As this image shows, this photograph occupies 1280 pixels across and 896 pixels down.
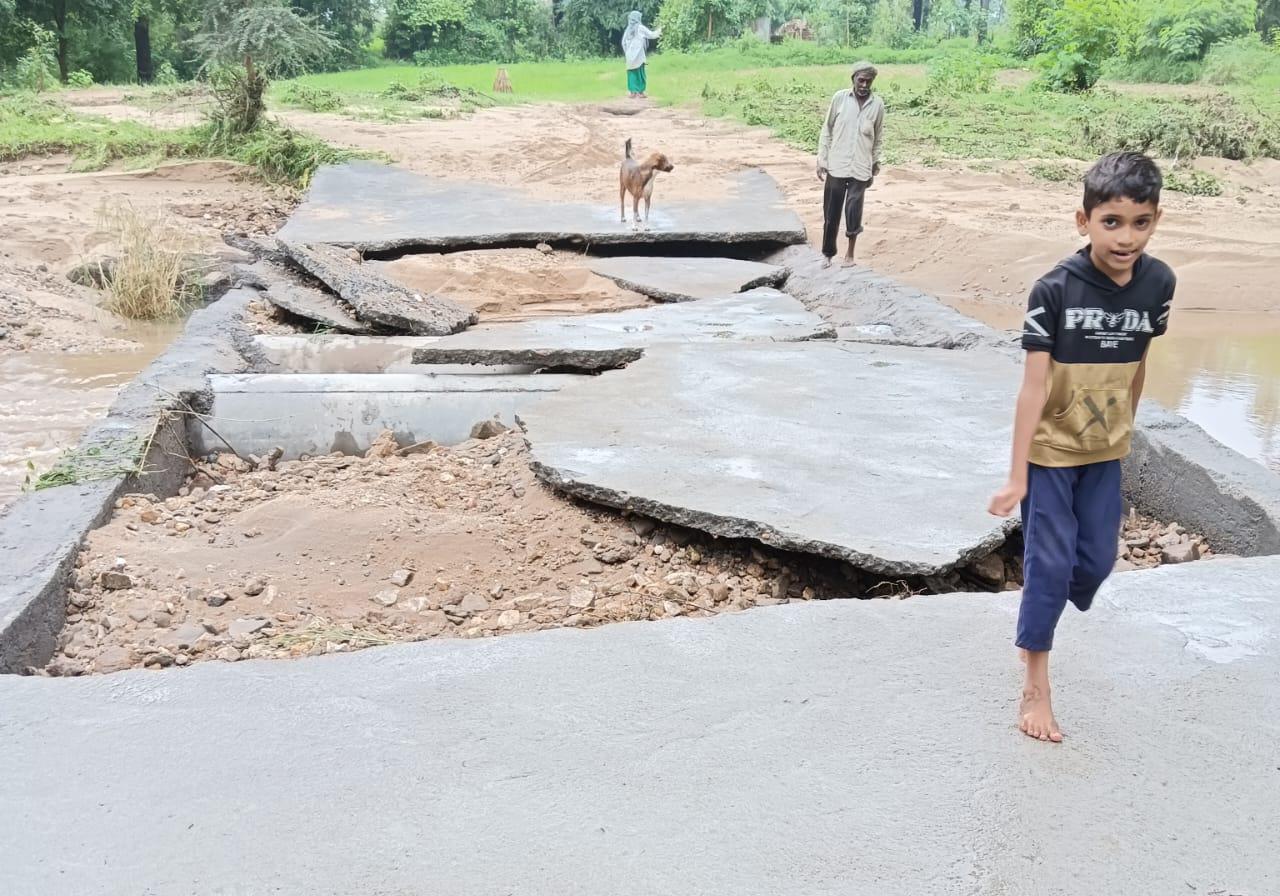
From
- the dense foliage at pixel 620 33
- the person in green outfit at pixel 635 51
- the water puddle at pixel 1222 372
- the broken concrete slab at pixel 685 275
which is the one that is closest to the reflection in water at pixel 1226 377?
the water puddle at pixel 1222 372

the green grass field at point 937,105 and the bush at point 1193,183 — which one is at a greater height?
the green grass field at point 937,105

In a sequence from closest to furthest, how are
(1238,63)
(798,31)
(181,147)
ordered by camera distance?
(181,147), (1238,63), (798,31)

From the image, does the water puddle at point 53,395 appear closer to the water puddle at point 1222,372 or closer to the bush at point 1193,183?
Result: the water puddle at point 1222,372

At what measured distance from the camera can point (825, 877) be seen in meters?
2.03

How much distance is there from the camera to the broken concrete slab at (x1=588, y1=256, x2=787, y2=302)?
807cm

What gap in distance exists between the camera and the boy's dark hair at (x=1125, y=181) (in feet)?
7.30

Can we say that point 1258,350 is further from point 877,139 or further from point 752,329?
point 752,329

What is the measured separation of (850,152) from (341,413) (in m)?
5.32

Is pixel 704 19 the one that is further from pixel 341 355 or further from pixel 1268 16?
pixel 341 355

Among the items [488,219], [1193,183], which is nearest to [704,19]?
[1193,183]

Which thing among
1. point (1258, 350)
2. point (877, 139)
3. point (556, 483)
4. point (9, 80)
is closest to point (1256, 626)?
point (556, 483)

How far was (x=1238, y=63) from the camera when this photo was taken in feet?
70.2

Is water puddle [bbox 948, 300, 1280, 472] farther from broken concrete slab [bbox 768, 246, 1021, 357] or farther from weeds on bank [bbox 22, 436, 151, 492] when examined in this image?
weeds on bank [bbox 22, 436, 151, 492]

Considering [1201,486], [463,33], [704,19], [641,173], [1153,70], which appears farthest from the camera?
[463,33]
